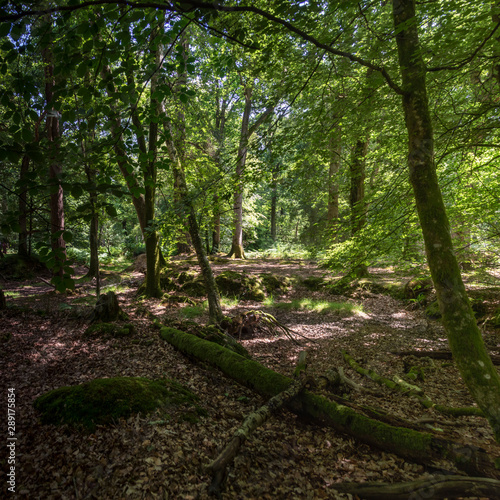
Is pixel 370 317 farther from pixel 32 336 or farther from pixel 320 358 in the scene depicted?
pixel 32 336

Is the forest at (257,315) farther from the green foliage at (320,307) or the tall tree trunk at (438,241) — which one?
the green foliage at (320,307)

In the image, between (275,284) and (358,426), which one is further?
(275,284)

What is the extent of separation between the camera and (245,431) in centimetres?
276

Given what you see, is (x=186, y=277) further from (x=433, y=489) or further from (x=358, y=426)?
(x=433, y=489)

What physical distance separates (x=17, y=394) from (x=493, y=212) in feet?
25.1

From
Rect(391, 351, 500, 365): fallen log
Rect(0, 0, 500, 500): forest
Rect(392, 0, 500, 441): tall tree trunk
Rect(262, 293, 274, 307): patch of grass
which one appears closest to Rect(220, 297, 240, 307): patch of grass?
Rect(262, 293, 274, 307): patch of grass

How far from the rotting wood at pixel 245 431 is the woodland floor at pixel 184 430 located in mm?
139

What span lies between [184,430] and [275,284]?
929cm

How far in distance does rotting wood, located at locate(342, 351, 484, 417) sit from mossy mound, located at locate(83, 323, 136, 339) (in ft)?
15.3

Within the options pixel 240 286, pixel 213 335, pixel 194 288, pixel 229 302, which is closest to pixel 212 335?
pixel 213 335

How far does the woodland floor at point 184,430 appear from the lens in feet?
7.68

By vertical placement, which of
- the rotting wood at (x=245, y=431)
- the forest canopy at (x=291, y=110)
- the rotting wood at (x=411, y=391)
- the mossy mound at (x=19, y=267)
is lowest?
the rotting wood at (x=411, y=391)

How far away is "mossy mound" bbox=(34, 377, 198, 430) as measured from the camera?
2850 mm

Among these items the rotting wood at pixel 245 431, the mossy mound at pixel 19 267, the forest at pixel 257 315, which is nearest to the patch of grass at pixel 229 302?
the forest at pixel 257 315
